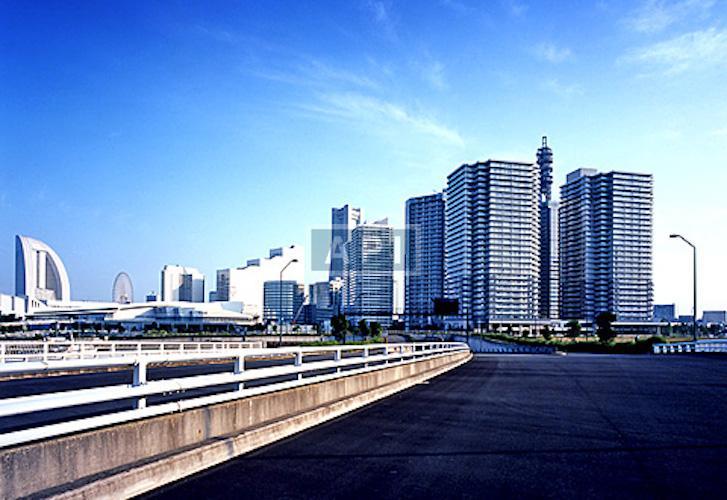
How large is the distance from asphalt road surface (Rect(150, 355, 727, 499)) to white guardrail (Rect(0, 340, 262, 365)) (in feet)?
23.1

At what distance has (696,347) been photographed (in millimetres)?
57812

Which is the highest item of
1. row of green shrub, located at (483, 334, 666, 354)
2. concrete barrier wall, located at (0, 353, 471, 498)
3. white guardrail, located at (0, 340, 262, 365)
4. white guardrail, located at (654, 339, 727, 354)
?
concrete barrier wall, located at (0, 353, 471, 498)

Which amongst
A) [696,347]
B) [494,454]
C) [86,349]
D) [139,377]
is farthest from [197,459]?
[696,347]

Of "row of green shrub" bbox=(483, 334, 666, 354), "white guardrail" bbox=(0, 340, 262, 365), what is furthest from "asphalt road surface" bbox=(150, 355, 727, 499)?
"row of green shrub" bbox=(483, 334, 666, 354)

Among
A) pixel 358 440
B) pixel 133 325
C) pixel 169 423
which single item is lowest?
pixel 133 325

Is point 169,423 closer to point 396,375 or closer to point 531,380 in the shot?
point 396,375

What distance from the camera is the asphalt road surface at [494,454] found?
7.99 meters

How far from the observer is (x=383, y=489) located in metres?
7.91

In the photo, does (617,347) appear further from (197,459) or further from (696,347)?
(197,459)

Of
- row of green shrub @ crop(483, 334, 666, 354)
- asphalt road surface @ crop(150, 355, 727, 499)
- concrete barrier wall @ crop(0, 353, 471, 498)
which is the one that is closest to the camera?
concrete barrier wall @ crop(0, 353, 471, 498)

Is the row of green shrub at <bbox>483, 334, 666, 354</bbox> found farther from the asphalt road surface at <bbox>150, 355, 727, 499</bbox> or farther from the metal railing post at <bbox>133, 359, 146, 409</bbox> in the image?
the metal railing post at <bbox>133, 359, 146, 409</bbox>

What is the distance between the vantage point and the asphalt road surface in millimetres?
7992

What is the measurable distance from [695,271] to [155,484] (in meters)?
55.8

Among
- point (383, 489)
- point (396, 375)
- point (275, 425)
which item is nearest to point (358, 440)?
point (275, 425)
